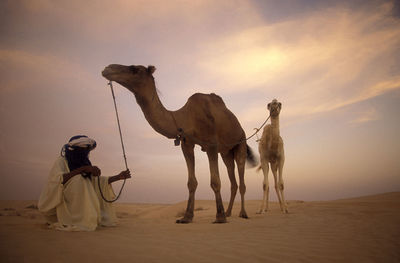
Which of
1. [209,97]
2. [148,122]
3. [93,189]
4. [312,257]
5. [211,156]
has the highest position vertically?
[209,97]

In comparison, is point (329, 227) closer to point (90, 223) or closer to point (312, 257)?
point (312, 257)

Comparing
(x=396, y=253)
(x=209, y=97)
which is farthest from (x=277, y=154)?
(x=396, y=253)

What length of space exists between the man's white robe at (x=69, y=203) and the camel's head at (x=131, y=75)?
74.4 inches

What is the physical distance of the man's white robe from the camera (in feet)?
15.0

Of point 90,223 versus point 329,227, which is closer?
point 90,223

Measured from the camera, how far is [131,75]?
5.58 meters

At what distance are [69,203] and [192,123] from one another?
308 cm

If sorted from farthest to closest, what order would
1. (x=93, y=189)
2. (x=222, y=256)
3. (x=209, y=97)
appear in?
(x=209, y=97) → (x=93, y=189) → (x=222, y=256)

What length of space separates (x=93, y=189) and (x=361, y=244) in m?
4.40

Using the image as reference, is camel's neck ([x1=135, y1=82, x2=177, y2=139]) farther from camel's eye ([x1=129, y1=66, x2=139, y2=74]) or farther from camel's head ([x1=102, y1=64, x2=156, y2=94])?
camel's eye ([x1=129, y1=66, x2=139, y2=74])

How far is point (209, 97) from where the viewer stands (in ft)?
23.7

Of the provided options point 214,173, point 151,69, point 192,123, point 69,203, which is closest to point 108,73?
point 151,69

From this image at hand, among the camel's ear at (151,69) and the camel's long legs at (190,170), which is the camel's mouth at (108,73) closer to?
the camel's ear at (151,69)

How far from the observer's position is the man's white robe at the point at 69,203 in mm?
4578
